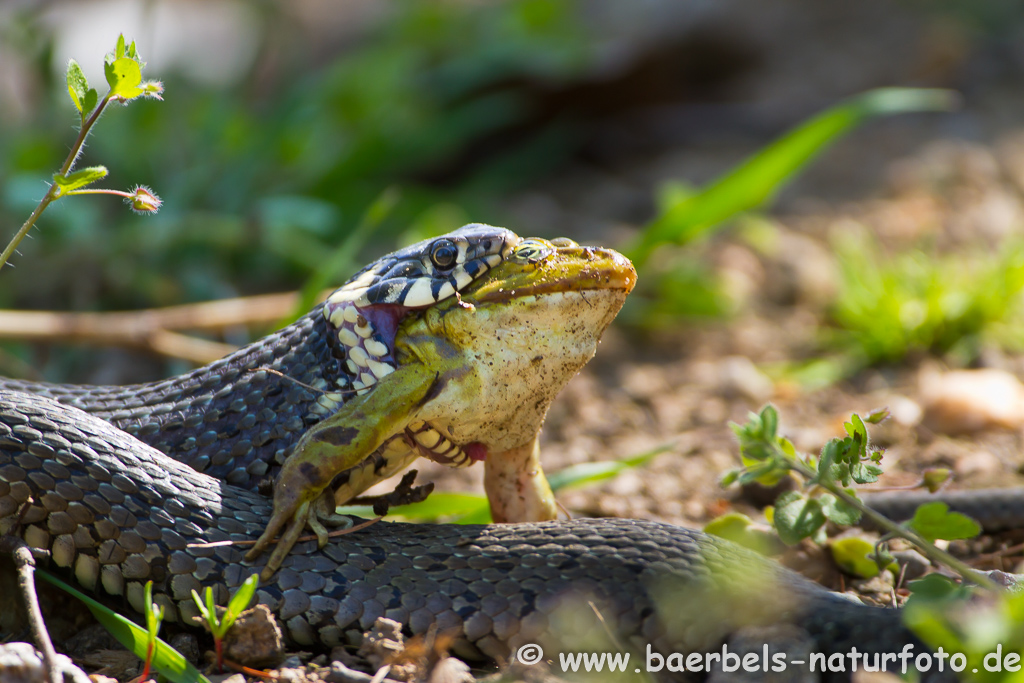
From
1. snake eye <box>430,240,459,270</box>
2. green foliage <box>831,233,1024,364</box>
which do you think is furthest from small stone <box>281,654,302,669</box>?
green foliage <box>831,233,1024,364</box>

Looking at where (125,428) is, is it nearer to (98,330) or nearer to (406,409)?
(406,409)

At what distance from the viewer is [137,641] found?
2404 mm

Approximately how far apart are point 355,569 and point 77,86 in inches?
59.1

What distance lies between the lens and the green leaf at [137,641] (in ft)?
7.60

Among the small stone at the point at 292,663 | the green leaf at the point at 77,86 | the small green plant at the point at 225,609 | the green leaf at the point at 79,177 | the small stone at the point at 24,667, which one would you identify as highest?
the green leaf at the point at 77,86

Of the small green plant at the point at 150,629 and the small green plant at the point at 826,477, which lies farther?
the small green plant at the point at 826,477

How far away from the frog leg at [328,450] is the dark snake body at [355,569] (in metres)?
0.07

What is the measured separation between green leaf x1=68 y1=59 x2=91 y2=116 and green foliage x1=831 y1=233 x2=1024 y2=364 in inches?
169

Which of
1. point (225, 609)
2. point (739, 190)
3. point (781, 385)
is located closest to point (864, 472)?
point (225, 609)

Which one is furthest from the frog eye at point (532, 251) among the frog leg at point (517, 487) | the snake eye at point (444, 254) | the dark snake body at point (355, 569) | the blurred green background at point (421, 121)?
the blurred green background at point (421, 121)

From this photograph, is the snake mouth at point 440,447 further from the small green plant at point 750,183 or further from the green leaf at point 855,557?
the small green plant at point 750,183

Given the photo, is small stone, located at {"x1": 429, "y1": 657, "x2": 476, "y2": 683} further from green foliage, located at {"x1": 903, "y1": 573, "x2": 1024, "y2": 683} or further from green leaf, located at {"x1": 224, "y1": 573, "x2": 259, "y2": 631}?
green foliage, located at {"x1": 903, "y1": 573, "x2": 1024, "y2": 683}

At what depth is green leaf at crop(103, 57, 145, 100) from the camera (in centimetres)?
243

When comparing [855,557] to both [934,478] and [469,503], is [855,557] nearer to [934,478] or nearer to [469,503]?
[934,478]
